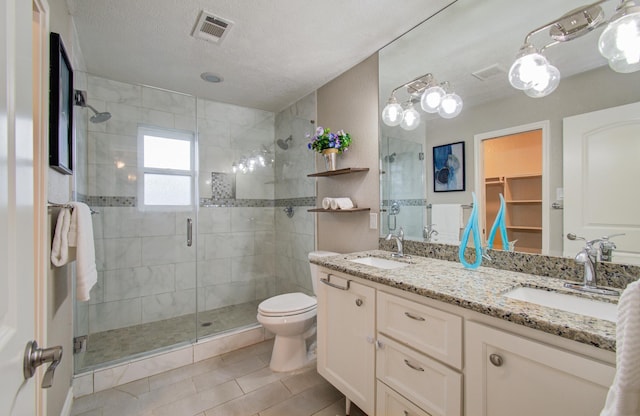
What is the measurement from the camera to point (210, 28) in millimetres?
1831

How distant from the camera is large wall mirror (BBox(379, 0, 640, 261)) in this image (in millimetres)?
1227

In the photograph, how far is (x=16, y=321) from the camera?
1.72 ft

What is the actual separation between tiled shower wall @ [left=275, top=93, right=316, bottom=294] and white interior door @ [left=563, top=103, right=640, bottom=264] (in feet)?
6.38

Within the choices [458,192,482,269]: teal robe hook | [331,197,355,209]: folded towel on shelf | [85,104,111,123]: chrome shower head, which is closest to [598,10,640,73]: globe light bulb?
[458,192,482,269]: teal robe hook

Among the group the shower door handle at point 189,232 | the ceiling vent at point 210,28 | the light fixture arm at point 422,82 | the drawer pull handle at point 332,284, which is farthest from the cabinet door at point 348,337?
the ceiling vent at point 210,28

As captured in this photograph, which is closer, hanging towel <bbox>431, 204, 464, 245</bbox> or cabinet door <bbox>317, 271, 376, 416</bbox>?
cabinet door <bbox>317, 271, 376, 416</bbox>

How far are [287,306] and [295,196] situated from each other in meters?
1.31

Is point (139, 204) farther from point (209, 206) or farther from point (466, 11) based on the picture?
point (466, 11)

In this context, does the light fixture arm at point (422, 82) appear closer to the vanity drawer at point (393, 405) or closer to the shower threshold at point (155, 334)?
the vanity drawer at point (393, 405)

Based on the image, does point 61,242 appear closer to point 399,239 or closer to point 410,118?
point 399,239

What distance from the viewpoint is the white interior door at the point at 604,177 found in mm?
1109

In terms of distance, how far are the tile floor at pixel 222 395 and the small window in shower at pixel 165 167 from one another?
5.09 ft

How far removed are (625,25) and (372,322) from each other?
1582mm

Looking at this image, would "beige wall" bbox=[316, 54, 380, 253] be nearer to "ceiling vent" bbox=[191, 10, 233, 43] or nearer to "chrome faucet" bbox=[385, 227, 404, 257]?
"chrome faucet" bbox=[385, 227, 404, 257]
